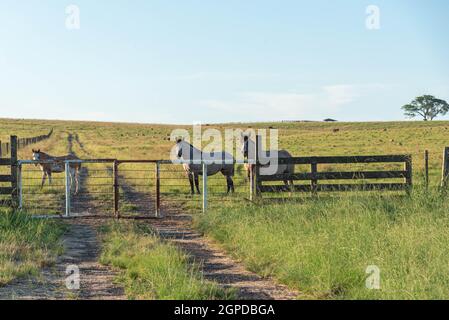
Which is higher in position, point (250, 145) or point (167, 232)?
point (250, 145)

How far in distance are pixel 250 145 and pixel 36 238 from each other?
9079 millimetres

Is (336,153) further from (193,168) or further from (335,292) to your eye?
(335,292)

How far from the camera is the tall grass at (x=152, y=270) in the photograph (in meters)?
6.09

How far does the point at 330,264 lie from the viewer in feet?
22.9

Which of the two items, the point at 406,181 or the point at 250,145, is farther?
the point at 250,145

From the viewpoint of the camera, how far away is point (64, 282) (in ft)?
22.7

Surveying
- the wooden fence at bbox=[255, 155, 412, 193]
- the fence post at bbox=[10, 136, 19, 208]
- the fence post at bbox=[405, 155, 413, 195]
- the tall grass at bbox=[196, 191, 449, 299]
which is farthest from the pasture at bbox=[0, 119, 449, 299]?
the fence post at bbox=[10, 136, 19, 208]

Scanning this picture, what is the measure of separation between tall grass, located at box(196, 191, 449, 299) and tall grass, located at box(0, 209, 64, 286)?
9.80 feet

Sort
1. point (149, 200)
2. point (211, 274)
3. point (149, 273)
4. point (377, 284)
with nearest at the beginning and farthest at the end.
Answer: point (377, 284) < point (149, 273) < point (211, 274) < point (149, 200)

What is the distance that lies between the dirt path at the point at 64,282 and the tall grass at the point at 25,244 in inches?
6.8

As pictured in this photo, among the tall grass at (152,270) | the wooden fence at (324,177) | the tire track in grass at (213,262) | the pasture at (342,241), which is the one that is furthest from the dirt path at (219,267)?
the wooden fence at (324,177)

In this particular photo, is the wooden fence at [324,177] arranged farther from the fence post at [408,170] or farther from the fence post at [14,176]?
the fence post at [14,176]

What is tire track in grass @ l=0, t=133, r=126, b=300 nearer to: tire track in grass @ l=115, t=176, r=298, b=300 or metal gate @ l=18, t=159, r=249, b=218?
tire track in grass @ l=115, t=176, r=298, b=300

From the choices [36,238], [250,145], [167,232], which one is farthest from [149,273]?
[250,145]
